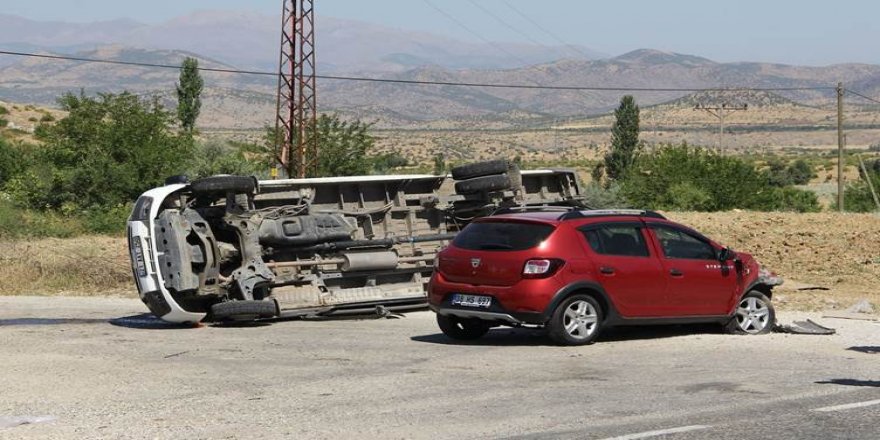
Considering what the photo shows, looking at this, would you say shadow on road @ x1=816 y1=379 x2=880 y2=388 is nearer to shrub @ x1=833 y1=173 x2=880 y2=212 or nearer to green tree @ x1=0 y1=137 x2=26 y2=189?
green tree @ x1=0 y1=137 x2=26 y2=189

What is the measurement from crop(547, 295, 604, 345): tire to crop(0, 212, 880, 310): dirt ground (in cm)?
683

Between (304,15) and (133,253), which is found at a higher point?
(304,15)

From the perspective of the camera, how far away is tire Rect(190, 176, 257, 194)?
17359 millimetres

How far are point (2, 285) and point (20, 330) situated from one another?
8025mm

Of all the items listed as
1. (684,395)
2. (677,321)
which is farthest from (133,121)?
(684,395)

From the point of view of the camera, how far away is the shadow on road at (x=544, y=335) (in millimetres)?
14680

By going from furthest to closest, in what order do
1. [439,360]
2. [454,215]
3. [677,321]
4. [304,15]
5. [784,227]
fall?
[304,15], [784,227], [454,215], [677,321], [439,360]

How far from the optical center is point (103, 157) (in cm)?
4278

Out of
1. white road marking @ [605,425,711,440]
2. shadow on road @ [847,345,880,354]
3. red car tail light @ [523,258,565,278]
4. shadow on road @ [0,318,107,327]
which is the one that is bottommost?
shadow on road @ [847,345,880,354]

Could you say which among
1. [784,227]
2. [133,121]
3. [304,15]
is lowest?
[784,227]

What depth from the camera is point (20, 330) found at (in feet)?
53.6

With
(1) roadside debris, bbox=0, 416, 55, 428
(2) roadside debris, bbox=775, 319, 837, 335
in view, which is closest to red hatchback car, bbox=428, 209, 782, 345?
(2) roadside debris, bbox=775, 319, 837, 335

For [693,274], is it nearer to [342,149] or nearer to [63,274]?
[63,274]

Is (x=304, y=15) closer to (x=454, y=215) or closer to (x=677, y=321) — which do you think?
(x=454, y=215)
